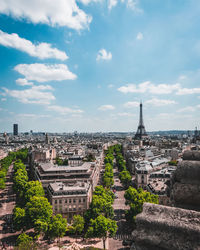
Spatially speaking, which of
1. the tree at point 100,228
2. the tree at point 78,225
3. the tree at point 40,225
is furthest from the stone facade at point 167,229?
the tree at point 78,225

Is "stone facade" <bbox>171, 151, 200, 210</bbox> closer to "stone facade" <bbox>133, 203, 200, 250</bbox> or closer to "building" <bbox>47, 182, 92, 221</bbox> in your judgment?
"stone facade" <bbox>133, 203, 200, 250</bbox>

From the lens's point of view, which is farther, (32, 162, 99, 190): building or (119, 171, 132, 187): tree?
(119, 171, 132, 187): tree

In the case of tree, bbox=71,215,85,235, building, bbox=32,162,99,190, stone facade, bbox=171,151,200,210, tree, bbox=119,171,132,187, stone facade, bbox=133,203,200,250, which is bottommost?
tree, bbox=71,215,85,235

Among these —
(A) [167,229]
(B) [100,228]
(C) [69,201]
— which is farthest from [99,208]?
(A) [167,229]

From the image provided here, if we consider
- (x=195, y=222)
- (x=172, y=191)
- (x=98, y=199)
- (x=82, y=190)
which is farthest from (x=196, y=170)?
(x=82, y=190)

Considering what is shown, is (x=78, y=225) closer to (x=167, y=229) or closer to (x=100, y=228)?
(x=100, y=228)

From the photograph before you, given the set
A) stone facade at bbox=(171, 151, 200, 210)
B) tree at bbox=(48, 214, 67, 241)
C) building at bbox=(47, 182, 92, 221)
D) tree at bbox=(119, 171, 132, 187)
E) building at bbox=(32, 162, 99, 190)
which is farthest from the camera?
tree at bbox=(119, 171, 132, 187)

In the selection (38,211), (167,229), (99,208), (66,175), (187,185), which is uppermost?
(187,185)

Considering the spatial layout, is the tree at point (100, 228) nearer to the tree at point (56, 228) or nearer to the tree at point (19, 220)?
the tree at point (56, 228)

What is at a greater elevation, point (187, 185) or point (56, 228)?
point (187, 185)

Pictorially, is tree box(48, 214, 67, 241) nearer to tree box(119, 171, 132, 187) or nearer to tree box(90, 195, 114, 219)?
tree box(90, 195, 114, 219)

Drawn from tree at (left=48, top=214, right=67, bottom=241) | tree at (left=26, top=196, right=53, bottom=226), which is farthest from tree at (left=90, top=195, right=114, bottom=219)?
tree at (left=26, top=196, right=53, bottom=226)

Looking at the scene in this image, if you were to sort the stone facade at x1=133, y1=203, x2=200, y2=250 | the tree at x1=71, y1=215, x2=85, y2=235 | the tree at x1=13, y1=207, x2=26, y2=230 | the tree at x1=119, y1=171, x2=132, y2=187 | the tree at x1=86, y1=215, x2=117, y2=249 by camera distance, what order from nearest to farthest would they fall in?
the stone facade at x1=133, y1=203, x2=200, y2=250, the tree at x1=86, y1=215, x2=117, y2=249, the tree at x1=71, y1=215, x2=85, y2=235, the tree at x1=13, y1=207, x2=26, y2=230, the tree at x1=119, y1=171, x2=132, y2=187

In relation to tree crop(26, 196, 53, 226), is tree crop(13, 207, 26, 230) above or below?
below
